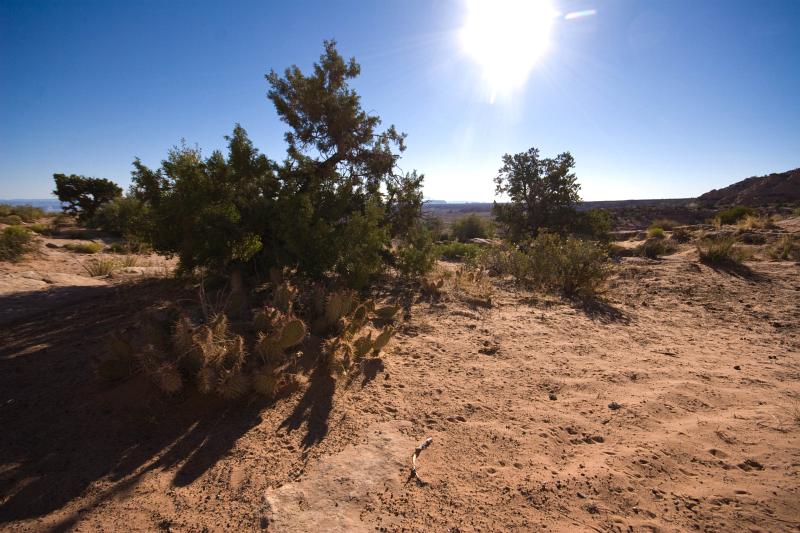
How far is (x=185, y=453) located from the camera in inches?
102

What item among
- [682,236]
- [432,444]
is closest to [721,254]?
[682,236]

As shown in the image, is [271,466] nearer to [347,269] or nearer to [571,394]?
[571,394]

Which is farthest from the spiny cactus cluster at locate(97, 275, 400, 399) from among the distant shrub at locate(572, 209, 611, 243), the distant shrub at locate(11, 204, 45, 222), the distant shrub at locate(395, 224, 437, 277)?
the distant shrub at locate(11, 204, 45, 222)

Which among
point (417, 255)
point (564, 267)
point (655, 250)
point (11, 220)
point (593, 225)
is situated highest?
point (11, 220)

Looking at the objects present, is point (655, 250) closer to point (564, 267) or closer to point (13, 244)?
point (564, 267)

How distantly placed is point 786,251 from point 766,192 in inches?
1774

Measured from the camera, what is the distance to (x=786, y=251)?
1030 centimetres

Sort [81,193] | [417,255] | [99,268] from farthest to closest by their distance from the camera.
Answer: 1. [81,193]
2. [99,268]
3. [417,255]

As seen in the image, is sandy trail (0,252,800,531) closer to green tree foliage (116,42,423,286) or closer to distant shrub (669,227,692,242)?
green tree foliage (116,42,423,286)

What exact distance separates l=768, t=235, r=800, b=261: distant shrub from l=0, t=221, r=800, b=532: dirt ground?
25.1ft

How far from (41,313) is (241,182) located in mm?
3313

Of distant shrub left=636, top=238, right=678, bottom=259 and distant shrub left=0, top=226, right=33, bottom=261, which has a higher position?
distant shrub left=0, top=226, right=33, bottom=261

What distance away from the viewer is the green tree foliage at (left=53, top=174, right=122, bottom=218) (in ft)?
63.9

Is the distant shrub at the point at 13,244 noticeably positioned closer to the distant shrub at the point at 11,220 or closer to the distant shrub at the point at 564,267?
the distant shrub at the point at 11,220
